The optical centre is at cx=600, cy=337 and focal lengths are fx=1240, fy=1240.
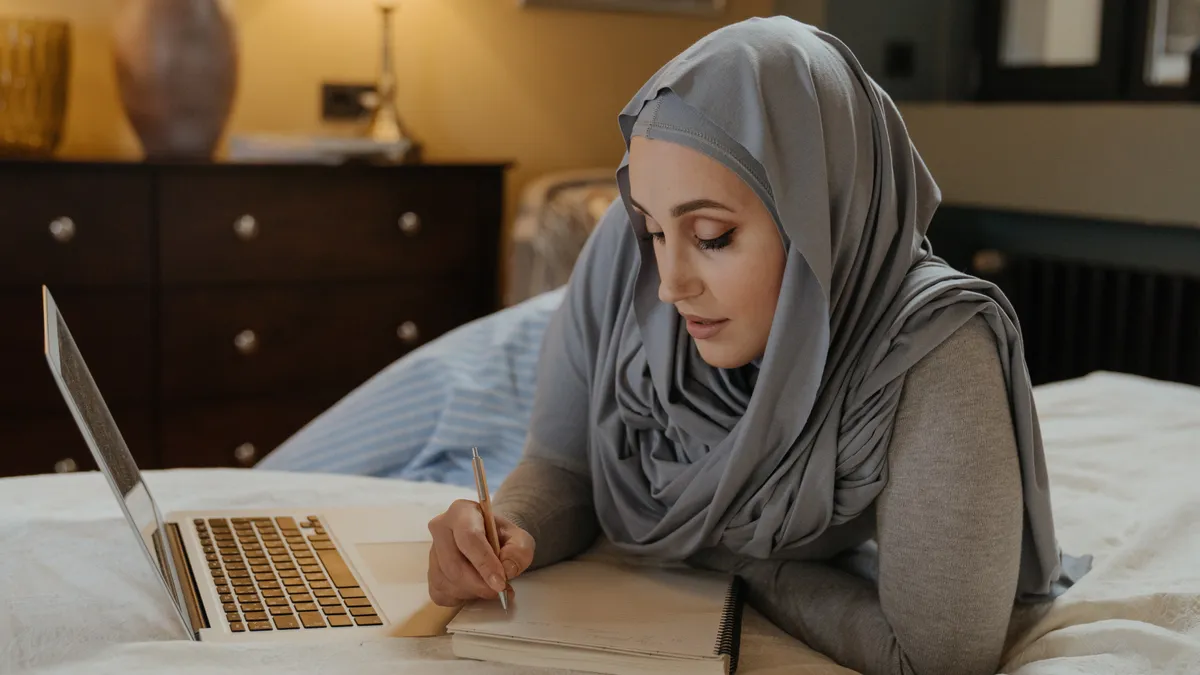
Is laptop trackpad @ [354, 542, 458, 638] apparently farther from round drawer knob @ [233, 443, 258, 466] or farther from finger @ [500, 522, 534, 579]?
round drawer knob @ [233, 443, 258, 466]

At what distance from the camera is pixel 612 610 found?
1058mm

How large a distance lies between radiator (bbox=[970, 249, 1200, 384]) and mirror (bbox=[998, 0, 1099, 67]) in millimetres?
544

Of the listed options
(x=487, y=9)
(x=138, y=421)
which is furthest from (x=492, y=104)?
(x=138, y=421)

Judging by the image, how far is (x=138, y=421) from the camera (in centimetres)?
269

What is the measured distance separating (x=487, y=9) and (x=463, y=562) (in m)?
2.60

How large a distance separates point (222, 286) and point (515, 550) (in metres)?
1.87

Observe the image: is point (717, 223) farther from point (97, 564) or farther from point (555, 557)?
point (97, 564)

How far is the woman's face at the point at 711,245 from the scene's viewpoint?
1055mm

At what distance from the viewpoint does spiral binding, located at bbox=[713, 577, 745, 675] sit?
98cm

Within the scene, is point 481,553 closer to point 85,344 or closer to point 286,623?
point 286,623

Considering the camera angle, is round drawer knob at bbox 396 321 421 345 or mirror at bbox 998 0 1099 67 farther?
mirror at bbox 998 0 1099 67

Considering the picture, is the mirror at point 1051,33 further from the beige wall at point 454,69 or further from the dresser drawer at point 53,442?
the dresser drawer at point 53,442

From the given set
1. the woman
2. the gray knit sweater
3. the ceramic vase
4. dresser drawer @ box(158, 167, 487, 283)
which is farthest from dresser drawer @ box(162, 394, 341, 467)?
the gray knit sweater

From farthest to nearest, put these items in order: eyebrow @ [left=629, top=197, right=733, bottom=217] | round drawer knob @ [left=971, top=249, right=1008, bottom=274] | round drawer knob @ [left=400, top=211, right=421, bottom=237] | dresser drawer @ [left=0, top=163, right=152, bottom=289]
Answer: round drawer knob @ [left=971, top=249, right=1008, bottom=274] → round drawer knob @ [left=400, top=211, right=421, bottom=237] → dresser drawer @ [left=0, top=163, right=152, bottom=289] → eyebrow @ [left=629, top=197, right=733, bottom=217]
